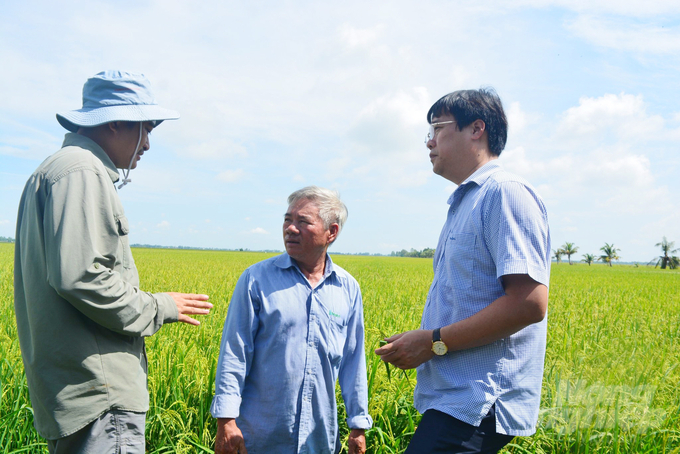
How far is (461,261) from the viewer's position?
5.38ft

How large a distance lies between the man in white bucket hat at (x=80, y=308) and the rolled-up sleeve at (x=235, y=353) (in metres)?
0.34

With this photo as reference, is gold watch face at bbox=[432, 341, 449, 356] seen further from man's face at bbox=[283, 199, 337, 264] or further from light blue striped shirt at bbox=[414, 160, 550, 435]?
man's face at bbox=[283, 199, 337, 264]

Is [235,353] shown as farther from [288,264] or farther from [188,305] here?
[288,264]

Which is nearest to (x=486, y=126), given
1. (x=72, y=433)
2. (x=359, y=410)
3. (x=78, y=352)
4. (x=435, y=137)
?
(x=435, y=137)

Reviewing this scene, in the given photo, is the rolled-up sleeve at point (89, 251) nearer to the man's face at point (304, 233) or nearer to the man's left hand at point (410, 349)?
the man's face at point (304, 233)

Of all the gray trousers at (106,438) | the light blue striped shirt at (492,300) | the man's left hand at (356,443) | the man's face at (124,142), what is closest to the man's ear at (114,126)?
Answer: the man's face at (124,142)

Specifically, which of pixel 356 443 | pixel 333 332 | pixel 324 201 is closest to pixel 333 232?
pixel 324 201

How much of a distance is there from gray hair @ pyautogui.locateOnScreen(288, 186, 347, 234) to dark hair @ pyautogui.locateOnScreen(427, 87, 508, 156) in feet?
2.16

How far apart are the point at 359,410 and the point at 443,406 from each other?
2.35 ft

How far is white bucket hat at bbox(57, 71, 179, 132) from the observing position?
5.63 feet

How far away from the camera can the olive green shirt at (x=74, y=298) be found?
1.44 metres

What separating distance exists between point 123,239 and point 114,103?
540 mm

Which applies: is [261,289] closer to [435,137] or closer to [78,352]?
[78,352]

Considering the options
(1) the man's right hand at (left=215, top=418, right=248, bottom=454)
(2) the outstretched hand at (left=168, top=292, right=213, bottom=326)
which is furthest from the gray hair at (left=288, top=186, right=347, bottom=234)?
(1) the man's right hand at (left=215, top=418, right=248, bottom=454)
